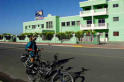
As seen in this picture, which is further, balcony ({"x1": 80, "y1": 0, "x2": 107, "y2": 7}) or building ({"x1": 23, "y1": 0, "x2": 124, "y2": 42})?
balcony ({"x1": 80, "y1": 0, "x2": 107, "y2": 7})

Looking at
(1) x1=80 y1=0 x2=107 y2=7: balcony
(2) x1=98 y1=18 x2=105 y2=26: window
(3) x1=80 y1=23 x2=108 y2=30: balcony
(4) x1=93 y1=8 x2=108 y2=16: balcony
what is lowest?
(3) x1=80 y1=23 x2=108 y2=30: balcony

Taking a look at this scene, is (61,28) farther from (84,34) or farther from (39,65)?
(39,65)

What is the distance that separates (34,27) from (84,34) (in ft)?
93.4

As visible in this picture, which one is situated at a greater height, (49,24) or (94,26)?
(49,24)

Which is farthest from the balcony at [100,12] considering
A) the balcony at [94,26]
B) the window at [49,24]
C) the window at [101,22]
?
the window at [49,24]

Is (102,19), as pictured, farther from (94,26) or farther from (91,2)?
(91,2)

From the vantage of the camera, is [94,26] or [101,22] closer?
[94,26]

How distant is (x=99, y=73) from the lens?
7219 millimetres

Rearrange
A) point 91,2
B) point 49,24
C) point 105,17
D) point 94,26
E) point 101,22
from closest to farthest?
point 105,17, point 94,26, point 101,22, point 91,2, point 49,24

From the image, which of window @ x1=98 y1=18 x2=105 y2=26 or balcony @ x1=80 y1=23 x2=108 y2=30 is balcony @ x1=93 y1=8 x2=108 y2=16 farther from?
balcony @ x1=80 y1=23 x2=108 y2=30

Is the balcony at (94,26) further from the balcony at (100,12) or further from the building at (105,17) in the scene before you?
the balcony at (100,12)

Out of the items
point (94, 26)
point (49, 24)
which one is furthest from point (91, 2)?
point (49, 24)

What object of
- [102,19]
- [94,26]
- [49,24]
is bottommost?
[94,26]

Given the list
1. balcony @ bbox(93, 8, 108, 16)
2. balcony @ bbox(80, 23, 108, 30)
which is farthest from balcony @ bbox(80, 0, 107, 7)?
balcony @ bbox(80, 23, 108, 30)
